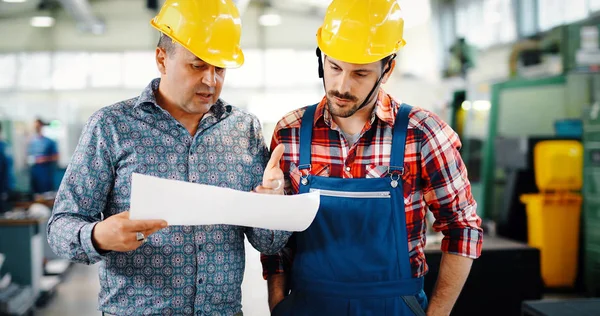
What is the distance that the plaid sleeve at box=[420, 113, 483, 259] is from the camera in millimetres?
1564

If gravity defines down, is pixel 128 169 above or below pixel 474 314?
above

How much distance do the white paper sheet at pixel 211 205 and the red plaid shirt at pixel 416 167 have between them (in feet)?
0.87

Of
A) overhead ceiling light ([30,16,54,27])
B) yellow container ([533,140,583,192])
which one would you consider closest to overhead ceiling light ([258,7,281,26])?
overhead ceiling light ([30,16,54,27])

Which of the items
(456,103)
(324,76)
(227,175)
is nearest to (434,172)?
(324,76)

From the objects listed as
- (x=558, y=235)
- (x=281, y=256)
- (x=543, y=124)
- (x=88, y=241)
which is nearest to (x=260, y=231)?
(x=281, y=256)

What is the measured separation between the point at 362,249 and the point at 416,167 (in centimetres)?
31

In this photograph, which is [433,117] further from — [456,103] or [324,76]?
[456,103]

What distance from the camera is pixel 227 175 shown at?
4.96 feet

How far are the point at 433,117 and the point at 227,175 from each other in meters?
0.67

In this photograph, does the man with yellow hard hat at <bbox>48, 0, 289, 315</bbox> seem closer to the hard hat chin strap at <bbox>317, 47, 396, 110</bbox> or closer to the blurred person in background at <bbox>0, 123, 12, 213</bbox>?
the hard hat chin strap at <bbox>317, 47, 396, 110</bbox>

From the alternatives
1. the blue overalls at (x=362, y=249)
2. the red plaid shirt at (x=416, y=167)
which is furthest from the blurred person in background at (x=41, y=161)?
the blue overalls at (x=362, y=249)

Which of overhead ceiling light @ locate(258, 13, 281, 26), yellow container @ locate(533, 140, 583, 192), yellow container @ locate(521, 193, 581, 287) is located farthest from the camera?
overhead ceiling light @ locate(258, 13, 281, 26)

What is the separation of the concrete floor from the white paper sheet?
299cm

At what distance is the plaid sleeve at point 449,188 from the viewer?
1.56 meters
